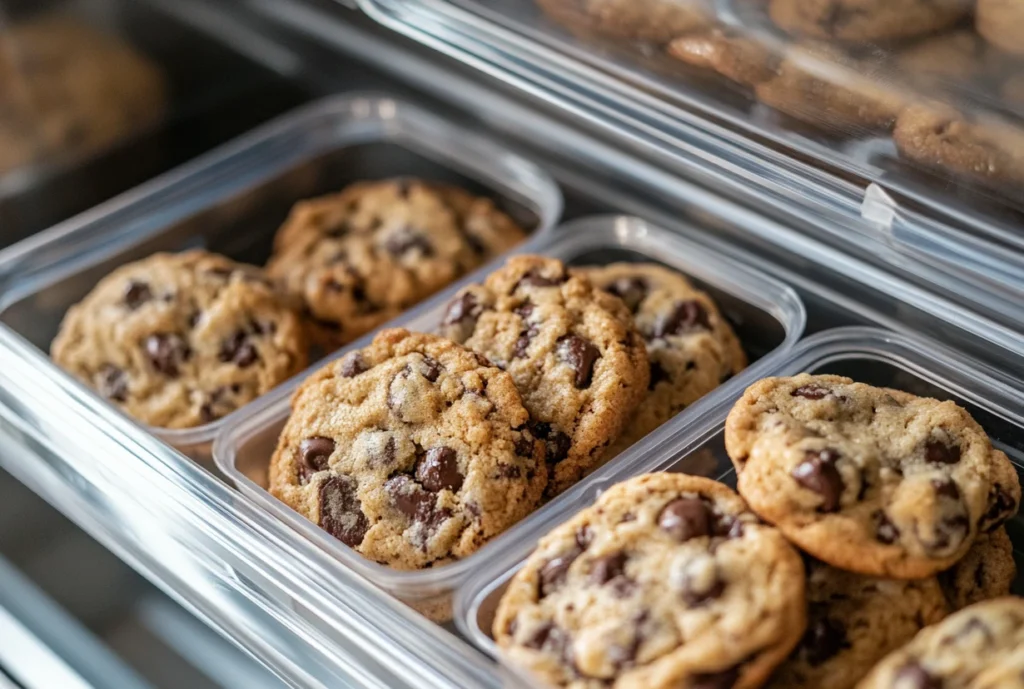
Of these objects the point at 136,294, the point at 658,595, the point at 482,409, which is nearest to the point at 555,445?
the point at 482,409

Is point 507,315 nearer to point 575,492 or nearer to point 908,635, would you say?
point 575,492

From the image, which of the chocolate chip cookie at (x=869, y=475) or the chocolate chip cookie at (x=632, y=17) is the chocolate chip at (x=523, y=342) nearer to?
the chocolate chip cookie at (x=869, y=475)

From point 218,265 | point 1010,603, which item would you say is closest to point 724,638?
point 1010,603

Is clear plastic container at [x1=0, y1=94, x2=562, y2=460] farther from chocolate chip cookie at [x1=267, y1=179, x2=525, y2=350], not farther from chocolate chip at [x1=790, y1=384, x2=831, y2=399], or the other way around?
chocolate chip at [x1=790, y1=384, x2=831, y2=399]

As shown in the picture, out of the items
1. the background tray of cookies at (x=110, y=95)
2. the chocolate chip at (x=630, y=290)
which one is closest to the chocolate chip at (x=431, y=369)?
the chocolate chip at (x=630, y=290)

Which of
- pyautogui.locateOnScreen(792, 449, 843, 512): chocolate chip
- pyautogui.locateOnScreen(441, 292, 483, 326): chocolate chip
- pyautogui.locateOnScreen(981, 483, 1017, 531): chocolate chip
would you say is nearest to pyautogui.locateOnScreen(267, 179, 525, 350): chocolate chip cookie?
pyautogui.locateOnScreen(441, 292, 483, 326): chocolate chip
